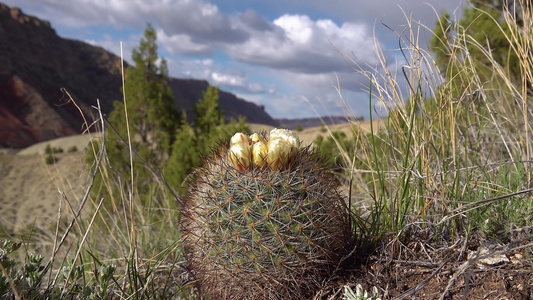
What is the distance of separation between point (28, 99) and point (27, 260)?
200ft

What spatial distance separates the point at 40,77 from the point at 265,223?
66.4m

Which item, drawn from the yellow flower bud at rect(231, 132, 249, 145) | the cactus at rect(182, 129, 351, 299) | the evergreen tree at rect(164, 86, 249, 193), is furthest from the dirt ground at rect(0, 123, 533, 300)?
the evergreen tree at rect(164, 86, 249, 193)

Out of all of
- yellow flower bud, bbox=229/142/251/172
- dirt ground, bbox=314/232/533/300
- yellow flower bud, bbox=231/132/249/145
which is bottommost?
dirt ground, bbox=314/232/533/300

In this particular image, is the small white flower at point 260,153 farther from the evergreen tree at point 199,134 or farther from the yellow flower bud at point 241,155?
the evergreen tree at point 199,134

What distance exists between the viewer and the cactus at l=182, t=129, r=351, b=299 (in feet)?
5.60

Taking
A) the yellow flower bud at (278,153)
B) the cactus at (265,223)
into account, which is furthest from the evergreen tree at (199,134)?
the yellow flower bud at (278,153)

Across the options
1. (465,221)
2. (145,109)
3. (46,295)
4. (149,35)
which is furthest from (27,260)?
(149,35)

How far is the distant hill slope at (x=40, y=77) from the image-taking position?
174ft

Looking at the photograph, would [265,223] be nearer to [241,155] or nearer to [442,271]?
[241,155]

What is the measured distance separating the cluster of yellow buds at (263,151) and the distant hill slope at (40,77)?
41.1m

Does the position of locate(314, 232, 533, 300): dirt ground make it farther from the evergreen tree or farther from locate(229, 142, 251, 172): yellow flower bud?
the evergreen tree

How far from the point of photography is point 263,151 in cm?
178

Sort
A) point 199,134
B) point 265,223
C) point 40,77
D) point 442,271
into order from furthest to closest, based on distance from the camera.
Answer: point 40,77 < point 199,134 < point 442,271 < point 265,223

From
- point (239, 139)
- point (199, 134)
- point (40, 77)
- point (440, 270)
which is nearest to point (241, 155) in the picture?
point (239, 139)
